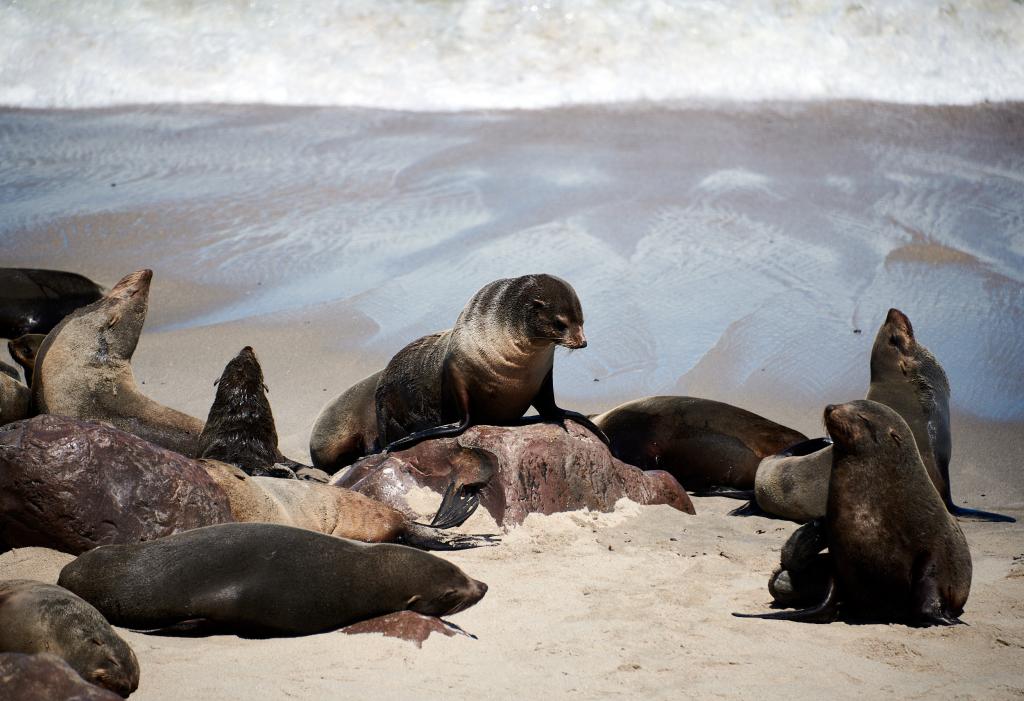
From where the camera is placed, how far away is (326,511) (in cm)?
511

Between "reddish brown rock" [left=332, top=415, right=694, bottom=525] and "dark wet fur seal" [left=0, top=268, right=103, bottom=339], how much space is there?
4.17 m

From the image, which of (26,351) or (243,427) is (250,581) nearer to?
(243,427)

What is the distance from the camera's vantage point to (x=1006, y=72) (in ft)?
51.7

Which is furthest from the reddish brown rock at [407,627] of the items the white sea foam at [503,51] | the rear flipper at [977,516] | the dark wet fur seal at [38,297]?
the white sea foam at [503,51]

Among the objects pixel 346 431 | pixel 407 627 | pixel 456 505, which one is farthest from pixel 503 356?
pixel 407 627

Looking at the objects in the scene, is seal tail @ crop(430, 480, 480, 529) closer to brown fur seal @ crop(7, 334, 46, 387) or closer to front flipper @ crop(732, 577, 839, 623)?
front flipper @ crop(732, 577, 839, 623)

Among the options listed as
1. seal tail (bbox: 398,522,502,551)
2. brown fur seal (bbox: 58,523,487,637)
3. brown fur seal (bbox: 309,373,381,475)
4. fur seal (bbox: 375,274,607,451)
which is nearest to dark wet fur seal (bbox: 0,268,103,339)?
brown fur seal (bbox: 309,373,381,475)

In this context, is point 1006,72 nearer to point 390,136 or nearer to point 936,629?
point 390,136

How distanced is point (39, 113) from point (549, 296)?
35.6ft

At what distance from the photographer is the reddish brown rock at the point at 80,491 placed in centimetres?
441

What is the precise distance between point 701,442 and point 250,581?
3685 mm

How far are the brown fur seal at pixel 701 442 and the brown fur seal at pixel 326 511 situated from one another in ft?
6.51

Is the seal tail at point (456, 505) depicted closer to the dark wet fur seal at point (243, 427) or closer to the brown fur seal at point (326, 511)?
the brown fur seal at point (326, 511)

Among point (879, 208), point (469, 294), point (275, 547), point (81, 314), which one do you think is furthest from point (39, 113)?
point (275, 547)
